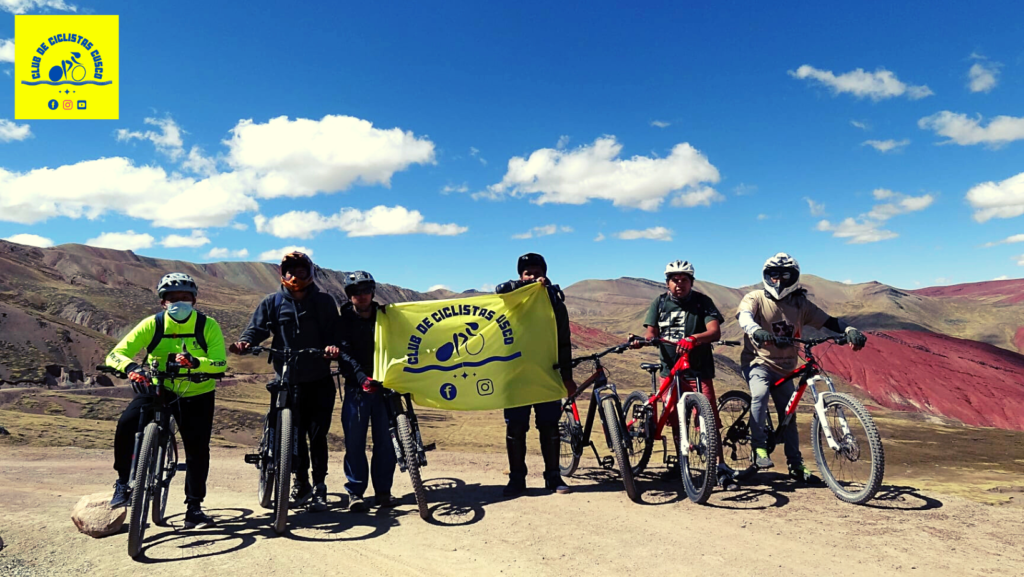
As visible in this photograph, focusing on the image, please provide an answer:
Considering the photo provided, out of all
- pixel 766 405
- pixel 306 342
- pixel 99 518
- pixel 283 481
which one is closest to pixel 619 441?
pixel 766 405

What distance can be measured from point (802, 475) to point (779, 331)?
1.49 meters

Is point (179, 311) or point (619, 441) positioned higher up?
point (179, 311)

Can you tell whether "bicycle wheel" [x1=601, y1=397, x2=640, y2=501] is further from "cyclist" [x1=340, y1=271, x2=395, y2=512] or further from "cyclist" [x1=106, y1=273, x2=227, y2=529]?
"cyclist" [x1=106, y1=273, x2=227, y2=529]

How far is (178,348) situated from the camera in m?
4.44

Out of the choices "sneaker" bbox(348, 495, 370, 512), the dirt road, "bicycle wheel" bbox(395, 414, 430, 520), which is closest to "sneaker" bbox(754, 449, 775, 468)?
the dirt road

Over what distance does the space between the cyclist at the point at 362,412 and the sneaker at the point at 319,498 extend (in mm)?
217

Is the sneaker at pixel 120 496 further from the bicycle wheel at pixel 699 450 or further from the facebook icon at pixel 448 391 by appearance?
the bicycle wheel at pixel 699 450

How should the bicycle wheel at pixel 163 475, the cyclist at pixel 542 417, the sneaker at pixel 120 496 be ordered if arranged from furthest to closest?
1. the cyclist at pixel 542 417
2. the bicycle wheel at pixel 163 475
3. the sneaker at pixel 120 496

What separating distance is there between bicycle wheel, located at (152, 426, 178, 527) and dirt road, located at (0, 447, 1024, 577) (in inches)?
5.6

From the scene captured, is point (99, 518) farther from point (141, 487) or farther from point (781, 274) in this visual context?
point (781, 274)

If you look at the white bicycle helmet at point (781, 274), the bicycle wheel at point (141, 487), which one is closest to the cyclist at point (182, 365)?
the bicycle wheel at point (141, 487)

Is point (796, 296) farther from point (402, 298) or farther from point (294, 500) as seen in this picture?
point (402, 298)

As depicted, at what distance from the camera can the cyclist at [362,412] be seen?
5.09 meters

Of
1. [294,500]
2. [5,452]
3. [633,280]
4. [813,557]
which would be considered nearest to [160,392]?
[294,500]
